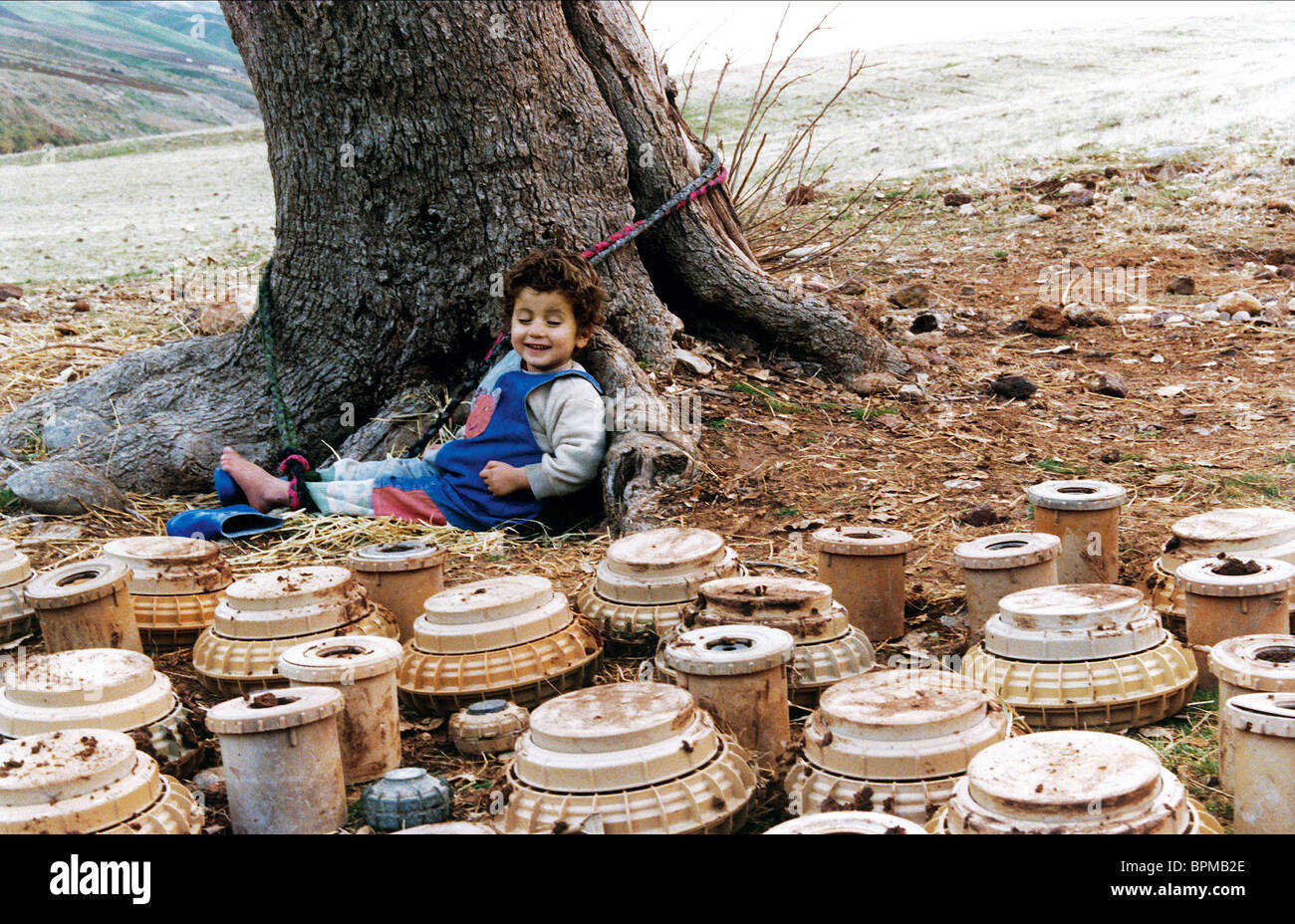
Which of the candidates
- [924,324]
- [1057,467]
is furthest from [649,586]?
[924,324]

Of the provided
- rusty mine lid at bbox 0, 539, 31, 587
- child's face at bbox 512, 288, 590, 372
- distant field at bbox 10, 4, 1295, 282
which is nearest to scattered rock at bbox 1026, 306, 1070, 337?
distant field at bbox 10, 4, 1295, 282

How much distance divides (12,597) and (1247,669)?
11.2 ft

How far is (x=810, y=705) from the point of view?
2.97m

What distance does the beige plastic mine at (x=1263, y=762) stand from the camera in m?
2.11

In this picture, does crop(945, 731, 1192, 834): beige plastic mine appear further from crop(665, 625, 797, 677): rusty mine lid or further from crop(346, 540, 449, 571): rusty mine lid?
crop(346, 540, 449, 571): rusty mine lid

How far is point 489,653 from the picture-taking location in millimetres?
3064

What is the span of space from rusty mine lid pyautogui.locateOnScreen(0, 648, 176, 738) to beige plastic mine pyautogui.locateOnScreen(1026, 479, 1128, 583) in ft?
7.89

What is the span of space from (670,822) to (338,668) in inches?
33.2

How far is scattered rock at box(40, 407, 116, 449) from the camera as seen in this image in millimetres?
5602

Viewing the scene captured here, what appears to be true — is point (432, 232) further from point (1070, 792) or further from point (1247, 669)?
point (1070, 792)

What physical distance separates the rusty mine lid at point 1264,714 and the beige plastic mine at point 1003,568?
3.10ft

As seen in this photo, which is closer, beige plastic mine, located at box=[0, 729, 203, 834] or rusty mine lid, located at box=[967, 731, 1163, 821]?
rusty mine lid, located at box=[967, 731, 1163, 821]

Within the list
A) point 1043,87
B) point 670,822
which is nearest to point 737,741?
point 670,822

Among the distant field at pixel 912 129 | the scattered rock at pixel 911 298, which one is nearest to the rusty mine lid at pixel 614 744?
the scattered rock at pixel 911 298
